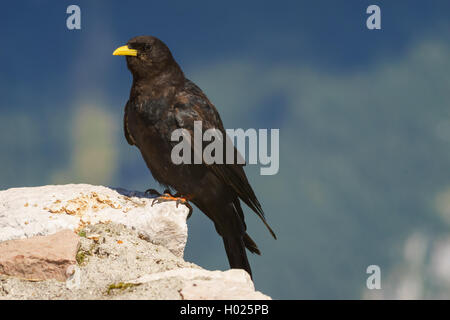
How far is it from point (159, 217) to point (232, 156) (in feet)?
4.45

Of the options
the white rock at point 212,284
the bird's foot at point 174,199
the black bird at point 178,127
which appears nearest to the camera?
the white rock at point 212,284

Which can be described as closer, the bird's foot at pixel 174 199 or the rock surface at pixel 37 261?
the rock surface at pixel 37 261

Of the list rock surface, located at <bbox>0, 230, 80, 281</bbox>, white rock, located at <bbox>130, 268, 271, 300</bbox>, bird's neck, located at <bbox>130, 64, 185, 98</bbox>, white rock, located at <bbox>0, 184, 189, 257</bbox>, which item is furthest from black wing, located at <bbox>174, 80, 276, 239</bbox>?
rock surface, located at <bbox>0, 230, 80, 281</bbox>

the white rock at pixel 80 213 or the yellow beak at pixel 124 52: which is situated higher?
the yellow beak at pixel 124 52

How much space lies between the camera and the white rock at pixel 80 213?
535 centimetres

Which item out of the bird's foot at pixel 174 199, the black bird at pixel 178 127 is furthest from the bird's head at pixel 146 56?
the bird's foot at pixel 174 199

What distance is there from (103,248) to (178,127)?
1838 millimetres

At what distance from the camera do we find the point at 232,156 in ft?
21.7

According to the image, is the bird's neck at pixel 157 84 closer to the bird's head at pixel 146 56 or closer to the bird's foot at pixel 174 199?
the bird's head at pixel 146 56

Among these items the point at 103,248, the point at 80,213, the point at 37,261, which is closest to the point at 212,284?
the point at 103,248

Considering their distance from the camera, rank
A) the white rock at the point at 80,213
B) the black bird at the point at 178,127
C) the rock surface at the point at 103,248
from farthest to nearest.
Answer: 1. the black bird at the point at 178,127
2. the white rock at the point at 80,213
3. the rock surface at the point at 103,248

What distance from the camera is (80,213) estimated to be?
5.62 meters
